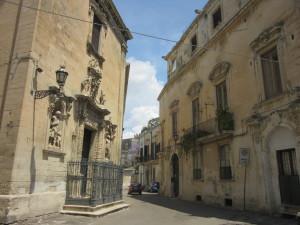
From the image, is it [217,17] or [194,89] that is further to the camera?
[194,89]

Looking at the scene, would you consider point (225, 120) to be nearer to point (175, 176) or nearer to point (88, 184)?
point (88, 184)

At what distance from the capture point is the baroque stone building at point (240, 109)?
33.5 ft

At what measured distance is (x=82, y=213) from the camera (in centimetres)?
884

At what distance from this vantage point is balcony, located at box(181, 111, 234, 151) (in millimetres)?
13336

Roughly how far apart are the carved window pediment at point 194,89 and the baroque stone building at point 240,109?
6 cm

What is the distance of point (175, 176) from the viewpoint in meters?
19.7

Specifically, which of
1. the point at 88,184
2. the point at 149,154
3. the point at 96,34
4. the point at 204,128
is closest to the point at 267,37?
the point at 204,128

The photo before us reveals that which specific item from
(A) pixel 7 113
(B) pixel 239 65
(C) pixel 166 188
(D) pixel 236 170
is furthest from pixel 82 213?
(C) pixel 166 188

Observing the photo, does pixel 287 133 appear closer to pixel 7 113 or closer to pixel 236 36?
pixel 236 36

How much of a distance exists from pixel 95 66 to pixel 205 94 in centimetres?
681

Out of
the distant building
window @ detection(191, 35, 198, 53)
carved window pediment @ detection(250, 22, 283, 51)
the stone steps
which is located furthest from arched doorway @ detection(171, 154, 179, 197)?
the distant building

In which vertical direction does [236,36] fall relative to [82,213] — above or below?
above

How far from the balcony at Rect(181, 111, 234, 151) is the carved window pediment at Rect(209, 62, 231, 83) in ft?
6.62

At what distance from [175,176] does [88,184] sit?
418 inches
